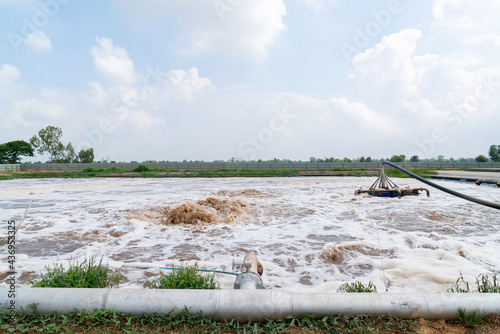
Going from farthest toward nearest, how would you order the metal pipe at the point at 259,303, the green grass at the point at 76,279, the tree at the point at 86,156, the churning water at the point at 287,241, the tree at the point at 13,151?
the tree at the point at 13,151, the tree at the point at 86,156, the churning water at the point at 287,241, the green grass at the point at 76,279, the metal pipe at the point at 259,303

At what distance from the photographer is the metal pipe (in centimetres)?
196

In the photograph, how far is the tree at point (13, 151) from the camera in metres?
50.1

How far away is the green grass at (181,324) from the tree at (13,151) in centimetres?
6250

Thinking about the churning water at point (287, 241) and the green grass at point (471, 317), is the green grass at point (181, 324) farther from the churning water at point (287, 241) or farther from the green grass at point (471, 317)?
the churning water at point (287, 241)

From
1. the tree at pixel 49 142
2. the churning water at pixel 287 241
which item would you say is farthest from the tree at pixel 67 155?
the churning water at pixel 287 241

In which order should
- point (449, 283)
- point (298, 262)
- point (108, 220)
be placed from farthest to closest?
point (108, 220) < point (298, 262) < point (449, 283)

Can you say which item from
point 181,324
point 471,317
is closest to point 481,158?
point 471,317

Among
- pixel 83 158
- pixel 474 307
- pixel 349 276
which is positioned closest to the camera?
pixel 474 307

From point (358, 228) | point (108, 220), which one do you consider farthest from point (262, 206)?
point (108, 220)

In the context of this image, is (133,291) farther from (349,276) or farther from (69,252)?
(69,252)

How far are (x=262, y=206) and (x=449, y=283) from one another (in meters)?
5.75

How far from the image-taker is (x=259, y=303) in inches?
77.0

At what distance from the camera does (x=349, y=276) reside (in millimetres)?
3438

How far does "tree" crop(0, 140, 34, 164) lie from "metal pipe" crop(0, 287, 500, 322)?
62514mm
